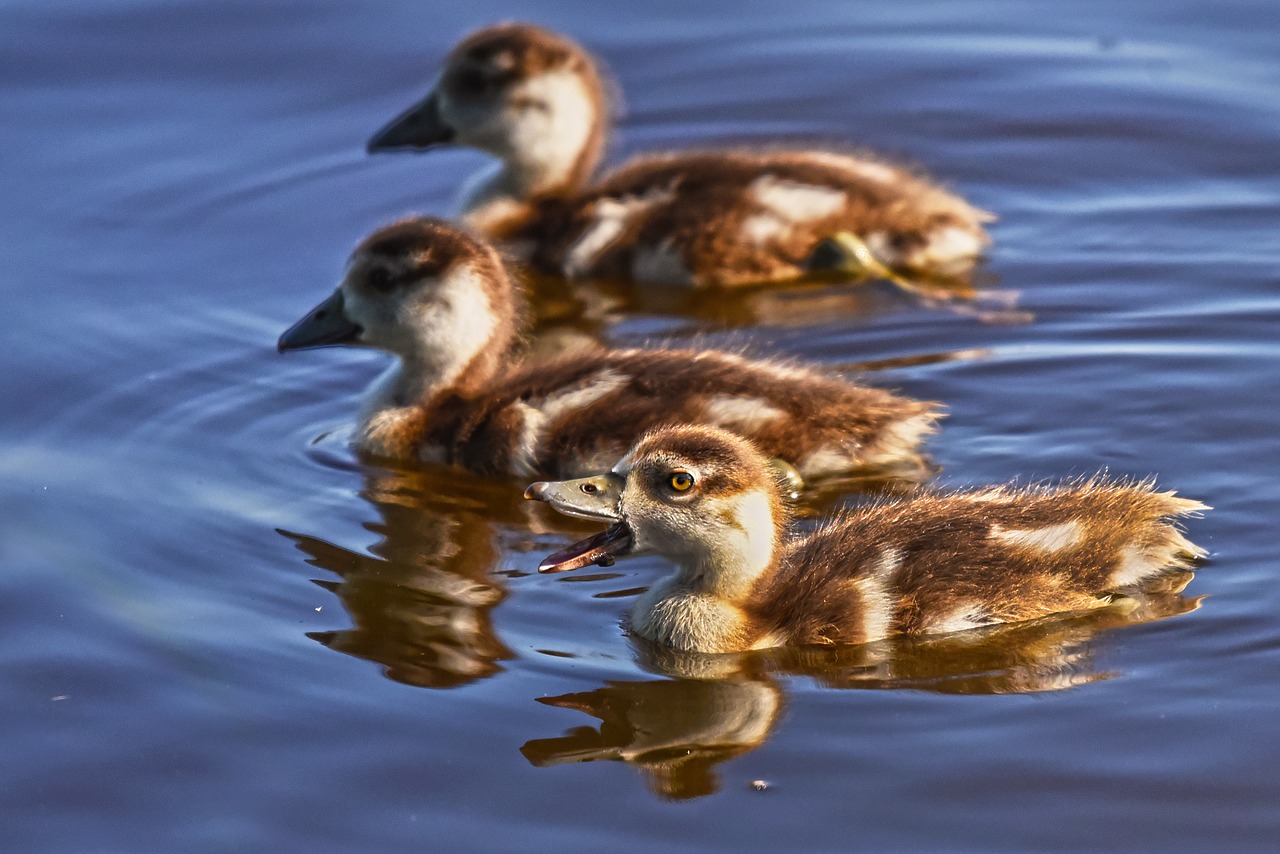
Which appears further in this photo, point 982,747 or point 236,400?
point 236,400

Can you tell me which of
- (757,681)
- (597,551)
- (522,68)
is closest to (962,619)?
(757,681)

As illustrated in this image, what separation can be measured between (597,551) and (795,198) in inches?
125

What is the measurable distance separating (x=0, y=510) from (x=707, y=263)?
3182 mm

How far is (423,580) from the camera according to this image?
608cm

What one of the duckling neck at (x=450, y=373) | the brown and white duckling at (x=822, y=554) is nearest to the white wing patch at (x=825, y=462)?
the brown and white duckling at (x=822, y=554)

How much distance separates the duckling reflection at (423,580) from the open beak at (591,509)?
324mm

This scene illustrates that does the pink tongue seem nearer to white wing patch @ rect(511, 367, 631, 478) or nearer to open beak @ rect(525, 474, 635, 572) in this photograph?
open beak @ rect(525, 474, 635, 572)

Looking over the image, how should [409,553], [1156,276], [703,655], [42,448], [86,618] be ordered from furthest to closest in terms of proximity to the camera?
[1156,276] → [42,448] → [409,553] → [86,618] → [703,655]

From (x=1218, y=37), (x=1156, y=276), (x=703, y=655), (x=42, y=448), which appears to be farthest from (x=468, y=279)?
(x=1218, y=37)

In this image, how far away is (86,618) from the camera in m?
5.89

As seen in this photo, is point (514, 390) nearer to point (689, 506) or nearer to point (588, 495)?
point (588, 495)

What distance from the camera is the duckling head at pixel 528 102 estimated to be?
9109 millimetres

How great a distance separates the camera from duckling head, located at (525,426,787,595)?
5402mm

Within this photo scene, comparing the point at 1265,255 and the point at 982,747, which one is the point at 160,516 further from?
the point at 1265,255
